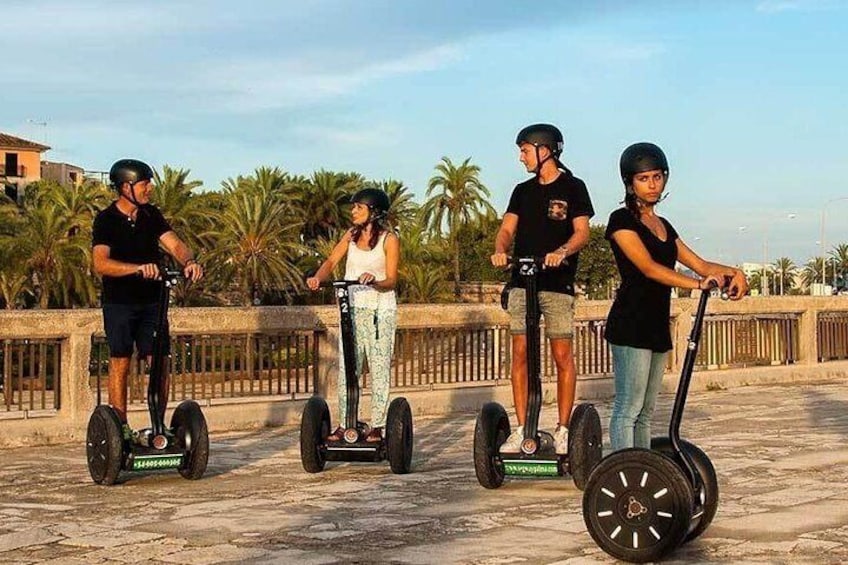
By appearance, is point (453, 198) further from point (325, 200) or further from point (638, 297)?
point (638, 297)

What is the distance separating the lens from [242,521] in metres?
6.97

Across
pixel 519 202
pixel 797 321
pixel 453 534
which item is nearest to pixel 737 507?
pixel 453 534

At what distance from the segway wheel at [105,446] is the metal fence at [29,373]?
2.81 metres

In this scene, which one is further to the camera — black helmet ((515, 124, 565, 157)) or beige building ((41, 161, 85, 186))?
beige building ((41, 161, 85, 186))

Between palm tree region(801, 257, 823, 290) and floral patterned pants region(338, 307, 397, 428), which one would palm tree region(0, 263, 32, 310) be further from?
palm tree region(801, 257, 823, 290)

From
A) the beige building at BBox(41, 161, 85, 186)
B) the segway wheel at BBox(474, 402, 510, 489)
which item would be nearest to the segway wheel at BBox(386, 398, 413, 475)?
the segway wheel at BBox(474, 402, 510, 489)

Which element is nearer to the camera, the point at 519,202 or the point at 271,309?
the point at 519,202

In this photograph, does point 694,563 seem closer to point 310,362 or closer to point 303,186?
point 310,362

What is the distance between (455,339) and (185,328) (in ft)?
11.5

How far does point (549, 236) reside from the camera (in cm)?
820

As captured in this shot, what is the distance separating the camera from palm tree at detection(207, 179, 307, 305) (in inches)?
2530

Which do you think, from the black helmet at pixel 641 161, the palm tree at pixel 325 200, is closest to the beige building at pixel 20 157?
the palm tree at pixel 325 200

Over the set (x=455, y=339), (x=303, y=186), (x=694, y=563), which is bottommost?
(x=694, y=563)

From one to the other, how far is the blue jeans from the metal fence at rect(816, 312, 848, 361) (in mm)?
14400
